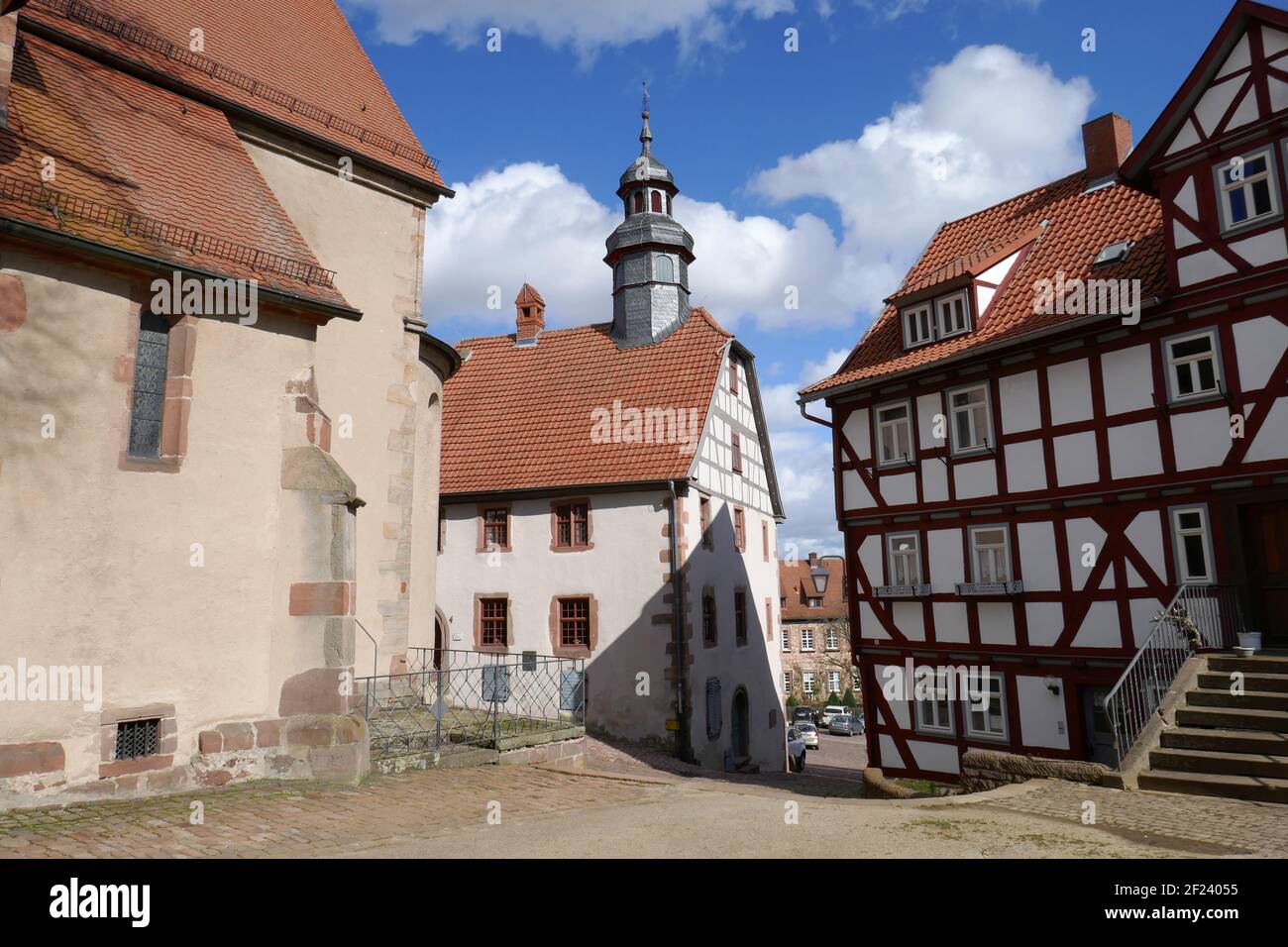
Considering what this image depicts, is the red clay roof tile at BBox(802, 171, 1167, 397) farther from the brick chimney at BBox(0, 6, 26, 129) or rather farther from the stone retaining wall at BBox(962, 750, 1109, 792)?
the brick chimney at BBox(0, 6, 26, 129)

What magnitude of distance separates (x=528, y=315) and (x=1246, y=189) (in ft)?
63.4

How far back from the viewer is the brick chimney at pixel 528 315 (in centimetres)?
2659

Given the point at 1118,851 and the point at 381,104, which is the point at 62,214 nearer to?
the point at 381,104

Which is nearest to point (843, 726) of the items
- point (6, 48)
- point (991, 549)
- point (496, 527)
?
point (496, 527)

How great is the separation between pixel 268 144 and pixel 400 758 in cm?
946

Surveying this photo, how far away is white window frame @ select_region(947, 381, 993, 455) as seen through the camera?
1453 cm

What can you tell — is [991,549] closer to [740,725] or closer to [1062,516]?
[1062,516]

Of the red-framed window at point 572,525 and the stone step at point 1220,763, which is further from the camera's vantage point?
the red-framed window at point 572,525

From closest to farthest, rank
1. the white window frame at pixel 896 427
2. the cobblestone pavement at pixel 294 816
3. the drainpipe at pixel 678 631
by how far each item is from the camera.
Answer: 1. the cobblestone pavement at pixel 294 816
2. the white window frame at pixel 896 427
3. the drainpipe at pixel 678 631

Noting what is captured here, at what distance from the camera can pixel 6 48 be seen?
8.35 metres

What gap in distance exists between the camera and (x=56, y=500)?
25.1 feet

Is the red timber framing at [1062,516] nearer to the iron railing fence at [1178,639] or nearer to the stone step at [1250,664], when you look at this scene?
the iron railing fence at [1178,639]

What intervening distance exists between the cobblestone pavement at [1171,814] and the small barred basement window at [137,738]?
8179mm

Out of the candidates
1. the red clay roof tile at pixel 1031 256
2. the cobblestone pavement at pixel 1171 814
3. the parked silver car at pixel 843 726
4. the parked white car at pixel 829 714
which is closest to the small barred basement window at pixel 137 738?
the cobblestone pavement at pixel 1171 814
